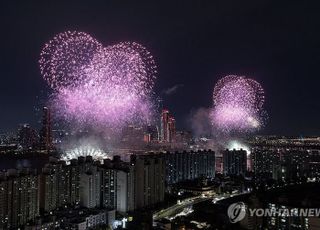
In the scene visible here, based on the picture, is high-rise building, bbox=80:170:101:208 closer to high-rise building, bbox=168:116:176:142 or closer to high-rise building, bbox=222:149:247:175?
high-rise building, bbox=222:149:247:175

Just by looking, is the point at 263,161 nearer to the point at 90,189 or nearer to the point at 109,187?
the point at 109,187

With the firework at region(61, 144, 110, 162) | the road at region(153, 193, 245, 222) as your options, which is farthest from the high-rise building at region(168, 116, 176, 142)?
the road at region(153, 193, 245, 222)

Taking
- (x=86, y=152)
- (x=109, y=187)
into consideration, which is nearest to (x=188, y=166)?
Result: (x=109, y=187)

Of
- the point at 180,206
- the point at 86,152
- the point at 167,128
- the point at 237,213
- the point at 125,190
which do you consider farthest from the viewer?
the point at 167,128

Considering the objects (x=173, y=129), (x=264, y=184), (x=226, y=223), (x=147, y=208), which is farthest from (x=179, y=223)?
(x=173, y=129)

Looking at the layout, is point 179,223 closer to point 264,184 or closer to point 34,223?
point 34,223

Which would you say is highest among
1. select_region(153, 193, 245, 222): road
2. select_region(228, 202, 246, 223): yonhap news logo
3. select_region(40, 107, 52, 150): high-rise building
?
select_region(40, 107, 52, 150): high-rise building
